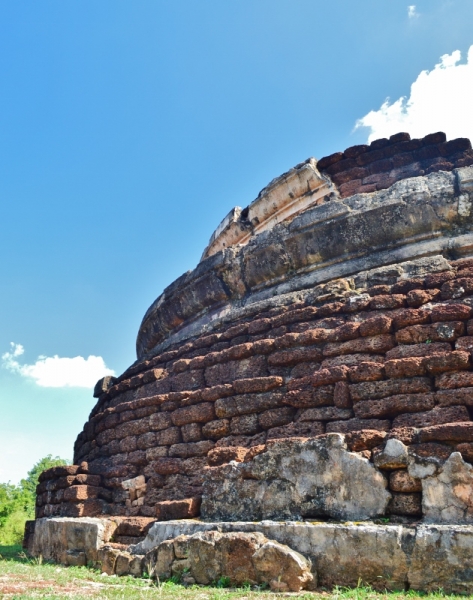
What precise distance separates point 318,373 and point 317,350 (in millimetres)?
316

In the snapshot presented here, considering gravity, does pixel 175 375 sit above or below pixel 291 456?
above

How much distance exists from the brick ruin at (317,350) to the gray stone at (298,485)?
8cm

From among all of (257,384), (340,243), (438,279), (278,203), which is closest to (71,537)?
(257,384)

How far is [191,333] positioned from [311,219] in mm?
1970

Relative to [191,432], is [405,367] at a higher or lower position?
higher

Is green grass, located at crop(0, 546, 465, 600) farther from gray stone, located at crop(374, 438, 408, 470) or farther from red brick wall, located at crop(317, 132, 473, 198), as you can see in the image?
red brick wall, located at crop(317, 132, 473, 198)

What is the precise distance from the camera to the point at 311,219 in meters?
6.18

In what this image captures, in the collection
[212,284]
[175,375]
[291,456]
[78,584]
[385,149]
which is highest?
[385,149]

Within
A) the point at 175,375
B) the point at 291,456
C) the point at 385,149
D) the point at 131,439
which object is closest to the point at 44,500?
the point at 131,439

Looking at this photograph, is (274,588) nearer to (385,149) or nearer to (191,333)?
(191,333)

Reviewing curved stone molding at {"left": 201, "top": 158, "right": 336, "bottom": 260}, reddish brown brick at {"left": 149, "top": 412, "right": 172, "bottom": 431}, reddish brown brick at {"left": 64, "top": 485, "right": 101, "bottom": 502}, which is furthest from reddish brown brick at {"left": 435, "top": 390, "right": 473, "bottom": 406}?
reddish brown brick at {"left": 64, "top": 485, "right": 101, "bottom": 502}

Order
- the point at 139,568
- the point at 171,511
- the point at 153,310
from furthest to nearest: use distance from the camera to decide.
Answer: the point at 153,310, the point at 171,511, the point at 139,568

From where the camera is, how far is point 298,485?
4.10 metres

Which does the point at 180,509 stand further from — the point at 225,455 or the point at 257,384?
the point at 257,384
